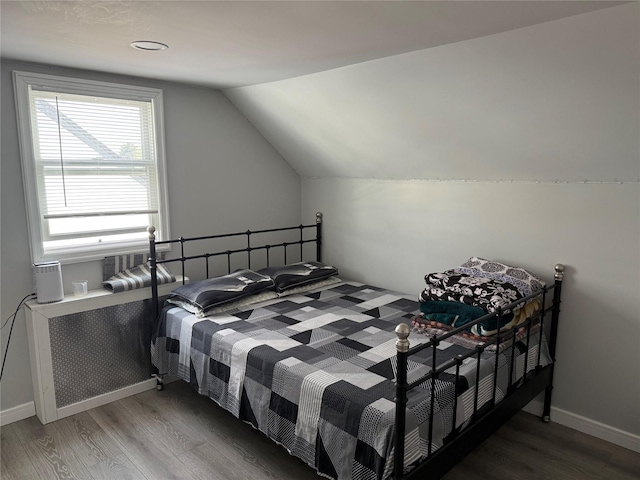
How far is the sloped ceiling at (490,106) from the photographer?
6.23ft

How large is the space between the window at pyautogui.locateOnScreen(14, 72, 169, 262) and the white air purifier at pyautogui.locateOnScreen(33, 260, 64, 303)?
5.3 inches

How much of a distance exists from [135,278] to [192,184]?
0.82 metres

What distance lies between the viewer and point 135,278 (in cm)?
316

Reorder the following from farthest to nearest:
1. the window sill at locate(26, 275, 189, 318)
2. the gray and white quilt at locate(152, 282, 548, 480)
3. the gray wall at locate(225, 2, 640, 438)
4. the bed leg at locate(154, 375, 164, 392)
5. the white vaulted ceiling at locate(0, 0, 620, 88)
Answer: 1. the bed leg at locate(154, 375, 164, 392)
2. the window sill at locate(26, 275, 189, 318)
3. the gray wall at locate(225, 2, 640, 438)
4. the gray and white quilt at locate(152, 282, 548, 480)
5. the white vaulted ceiling at locate(0, 0, 620, 88)

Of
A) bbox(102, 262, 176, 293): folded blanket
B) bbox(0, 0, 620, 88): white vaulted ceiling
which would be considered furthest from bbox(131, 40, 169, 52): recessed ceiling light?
bbox(102, 262, 176, 293): folded blanket

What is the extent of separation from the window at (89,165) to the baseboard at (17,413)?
92 centimetres

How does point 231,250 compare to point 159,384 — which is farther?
point 231,250

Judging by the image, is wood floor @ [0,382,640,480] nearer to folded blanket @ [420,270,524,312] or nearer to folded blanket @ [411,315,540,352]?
folded blanket @ [411,315,540,352]

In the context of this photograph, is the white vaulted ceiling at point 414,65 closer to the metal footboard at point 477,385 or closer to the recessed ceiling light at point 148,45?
the recessed ceiling light at point 148,45

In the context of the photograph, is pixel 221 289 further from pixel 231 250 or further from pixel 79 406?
pixel 79 406

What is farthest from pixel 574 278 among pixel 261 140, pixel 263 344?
pixel 261 140

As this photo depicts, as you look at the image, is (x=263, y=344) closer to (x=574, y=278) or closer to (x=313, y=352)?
(x=313, y=352)

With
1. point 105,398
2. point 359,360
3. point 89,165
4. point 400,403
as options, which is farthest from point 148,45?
point 105,398

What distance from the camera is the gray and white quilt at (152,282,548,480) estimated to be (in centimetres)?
185
